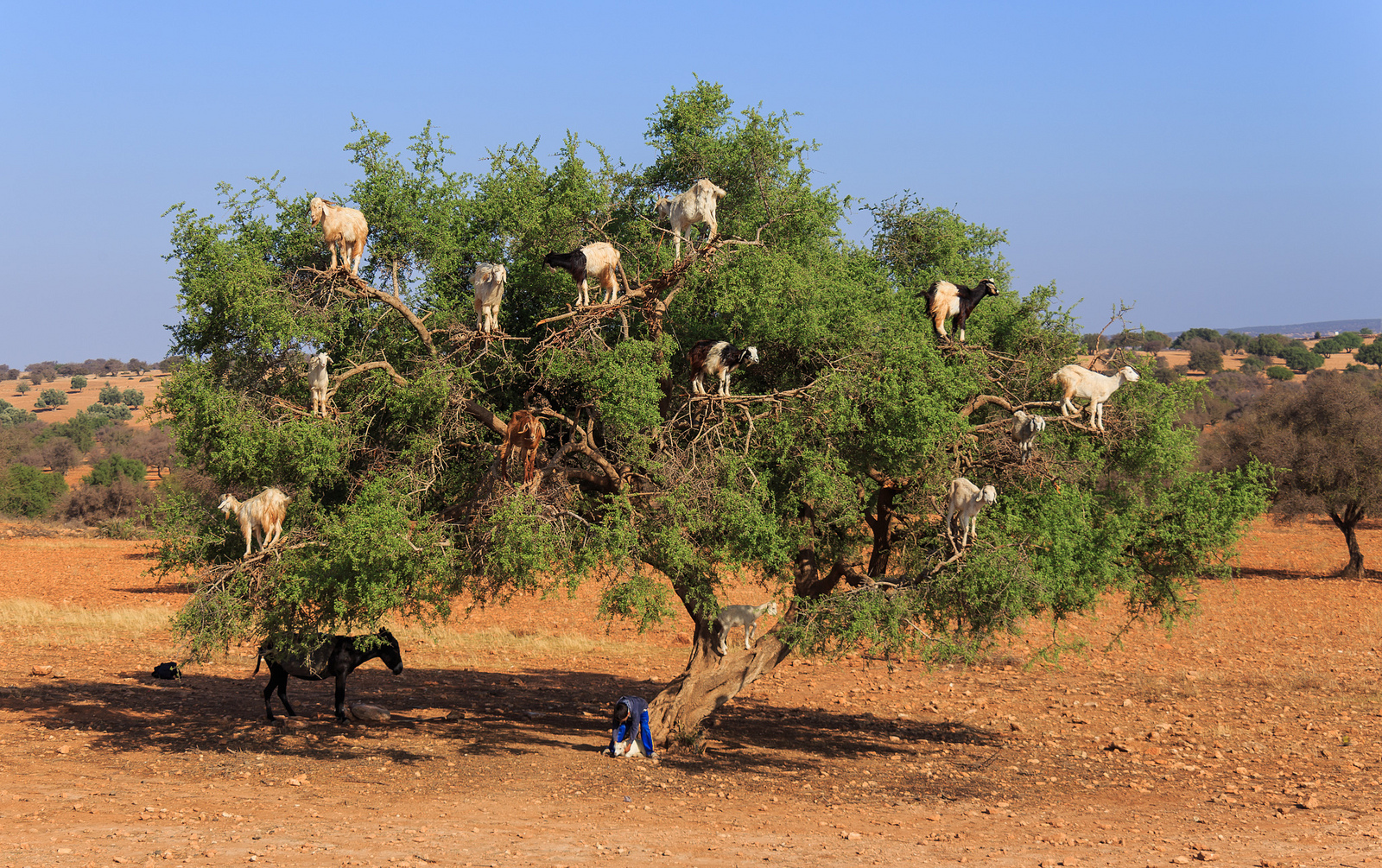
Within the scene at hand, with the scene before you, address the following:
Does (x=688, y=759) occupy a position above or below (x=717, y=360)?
below

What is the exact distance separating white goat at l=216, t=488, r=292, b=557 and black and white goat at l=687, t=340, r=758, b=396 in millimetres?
4286

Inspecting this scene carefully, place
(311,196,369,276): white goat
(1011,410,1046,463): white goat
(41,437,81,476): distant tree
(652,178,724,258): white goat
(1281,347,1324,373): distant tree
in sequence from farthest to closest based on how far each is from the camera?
1. (1281,347,1324,373): distant tree
2. (41,437,81,476): distant tree
3. (652,178,724,258): white goat
4. (311,196,369,276): white goat
5. (1011,410,1046,463): white goat

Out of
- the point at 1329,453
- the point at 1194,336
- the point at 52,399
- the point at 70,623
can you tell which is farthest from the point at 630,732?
the point at 1194,336

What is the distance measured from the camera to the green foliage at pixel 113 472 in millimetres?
46500

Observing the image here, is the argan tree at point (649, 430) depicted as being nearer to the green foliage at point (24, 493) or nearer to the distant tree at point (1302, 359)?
the green foliage at point (24, 493)

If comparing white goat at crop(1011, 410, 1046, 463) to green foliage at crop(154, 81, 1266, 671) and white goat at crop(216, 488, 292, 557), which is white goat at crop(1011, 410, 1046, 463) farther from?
white goat at crop(216, 488, 292, 557)

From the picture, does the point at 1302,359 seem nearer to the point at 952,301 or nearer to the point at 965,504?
the point at 952,301

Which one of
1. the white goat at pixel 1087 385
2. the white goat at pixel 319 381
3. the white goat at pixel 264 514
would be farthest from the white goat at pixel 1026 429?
the white goat at pixel 264 514

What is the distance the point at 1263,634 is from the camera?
2244 centimetres

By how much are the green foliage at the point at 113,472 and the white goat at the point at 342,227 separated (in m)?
40.6

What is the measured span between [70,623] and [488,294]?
15.8 meters

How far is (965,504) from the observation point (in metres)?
10.4

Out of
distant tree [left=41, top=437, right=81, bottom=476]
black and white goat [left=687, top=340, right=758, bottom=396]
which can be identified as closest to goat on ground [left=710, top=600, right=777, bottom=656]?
→ black and white goat [left=687, top=340, right=758, bottom=396]

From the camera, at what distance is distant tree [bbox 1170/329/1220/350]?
105 metres
